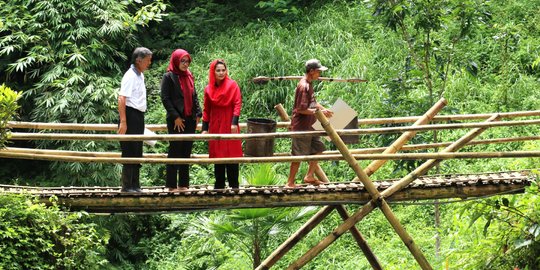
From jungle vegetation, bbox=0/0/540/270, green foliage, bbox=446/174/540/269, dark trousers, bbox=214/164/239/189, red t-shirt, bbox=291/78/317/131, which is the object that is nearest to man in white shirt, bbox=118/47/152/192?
dark trousers, bbox=214/164/239/189

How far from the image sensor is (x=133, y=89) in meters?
10.1

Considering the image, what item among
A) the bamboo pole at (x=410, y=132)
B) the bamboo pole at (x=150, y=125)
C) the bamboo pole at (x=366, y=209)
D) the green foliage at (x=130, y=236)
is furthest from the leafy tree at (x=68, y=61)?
the bamboo pole at (x=366, y=209)

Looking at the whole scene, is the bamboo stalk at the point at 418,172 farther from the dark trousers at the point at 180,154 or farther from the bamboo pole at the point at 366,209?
the dark trousers at the point at 180,154

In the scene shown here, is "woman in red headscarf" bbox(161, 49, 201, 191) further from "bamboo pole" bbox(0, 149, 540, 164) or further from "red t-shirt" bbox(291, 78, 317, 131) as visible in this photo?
"red t-shirt" bbox(291, 78, 317, 131)

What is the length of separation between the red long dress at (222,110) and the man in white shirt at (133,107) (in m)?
0.54

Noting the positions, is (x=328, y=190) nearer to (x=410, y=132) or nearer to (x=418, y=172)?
(x=418, y=172)

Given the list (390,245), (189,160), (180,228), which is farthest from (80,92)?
(189,160)

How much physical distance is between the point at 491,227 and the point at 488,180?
860 mm

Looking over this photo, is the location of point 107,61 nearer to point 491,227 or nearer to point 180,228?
point 180,228

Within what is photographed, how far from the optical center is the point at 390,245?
13062 mm

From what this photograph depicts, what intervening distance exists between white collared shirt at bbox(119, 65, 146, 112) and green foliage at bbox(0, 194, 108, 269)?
982mm

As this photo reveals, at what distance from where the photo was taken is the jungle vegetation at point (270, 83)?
12203 millimetres

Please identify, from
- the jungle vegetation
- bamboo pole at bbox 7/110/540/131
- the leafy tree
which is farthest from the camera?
the leafy tree

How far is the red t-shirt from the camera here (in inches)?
401
